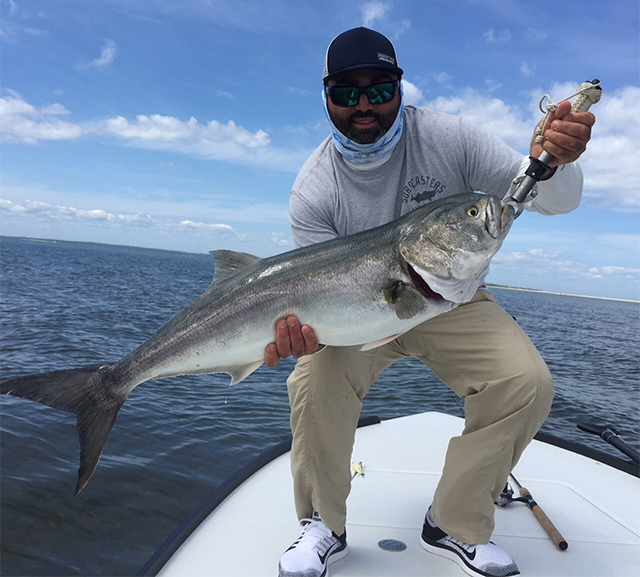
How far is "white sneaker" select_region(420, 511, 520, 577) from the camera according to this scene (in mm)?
3057

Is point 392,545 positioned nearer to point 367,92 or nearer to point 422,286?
point 422,286

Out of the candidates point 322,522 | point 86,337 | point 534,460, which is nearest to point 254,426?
point 534,460

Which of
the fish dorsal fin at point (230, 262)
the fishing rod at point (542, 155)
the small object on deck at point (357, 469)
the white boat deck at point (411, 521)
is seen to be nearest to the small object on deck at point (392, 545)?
the white boat deck at point (411, 521)

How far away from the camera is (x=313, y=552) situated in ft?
10.1

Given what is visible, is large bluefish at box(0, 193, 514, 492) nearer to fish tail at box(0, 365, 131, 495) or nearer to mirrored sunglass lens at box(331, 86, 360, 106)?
fish tail at box(0, 365, 131, 495)

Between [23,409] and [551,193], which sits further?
[23,409]

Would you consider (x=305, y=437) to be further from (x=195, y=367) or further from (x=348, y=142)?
(x=348, y=142)

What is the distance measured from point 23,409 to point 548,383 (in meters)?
8.85

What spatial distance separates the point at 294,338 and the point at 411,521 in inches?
73.3

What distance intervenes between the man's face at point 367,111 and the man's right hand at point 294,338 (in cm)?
145

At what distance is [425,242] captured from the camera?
2992mm

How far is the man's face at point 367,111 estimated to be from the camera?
349cm

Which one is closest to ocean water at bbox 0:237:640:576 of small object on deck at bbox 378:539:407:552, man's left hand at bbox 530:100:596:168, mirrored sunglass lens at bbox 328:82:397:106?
small object on deck at bbox 378:539:407:552

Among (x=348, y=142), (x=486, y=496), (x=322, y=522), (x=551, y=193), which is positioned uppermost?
(x=348, y=142)
